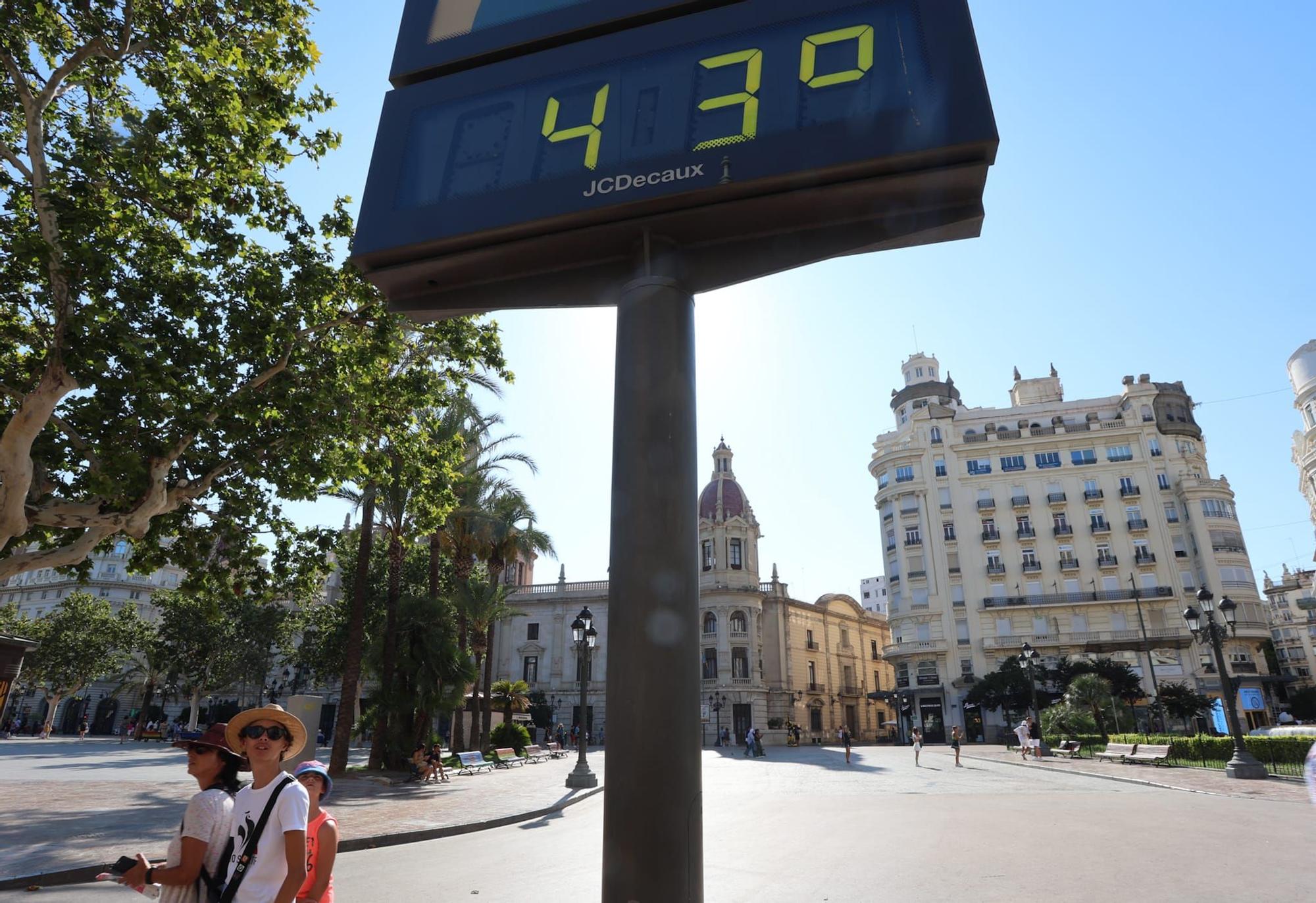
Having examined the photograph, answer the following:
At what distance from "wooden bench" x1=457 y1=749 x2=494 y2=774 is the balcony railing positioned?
42347mm

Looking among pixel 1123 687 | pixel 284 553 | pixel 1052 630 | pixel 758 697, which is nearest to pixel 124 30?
pixel 284 553

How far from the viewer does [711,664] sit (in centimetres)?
5756

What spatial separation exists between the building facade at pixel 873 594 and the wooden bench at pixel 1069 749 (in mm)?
106012

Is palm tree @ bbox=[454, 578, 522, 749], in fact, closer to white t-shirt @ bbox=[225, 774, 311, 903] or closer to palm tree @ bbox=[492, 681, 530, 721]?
palm tree @ bbox=[492, 681, 530, 721]

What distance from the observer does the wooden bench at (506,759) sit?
26750 mm

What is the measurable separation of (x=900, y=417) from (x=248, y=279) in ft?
213

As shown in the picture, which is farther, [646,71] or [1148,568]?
[1148,568]

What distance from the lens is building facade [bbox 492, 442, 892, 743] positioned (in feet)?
188

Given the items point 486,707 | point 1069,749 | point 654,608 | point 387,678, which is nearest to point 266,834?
point 654,608

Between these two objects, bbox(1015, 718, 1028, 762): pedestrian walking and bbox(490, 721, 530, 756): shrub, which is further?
bbox(490, 721, 530, 756): shrub

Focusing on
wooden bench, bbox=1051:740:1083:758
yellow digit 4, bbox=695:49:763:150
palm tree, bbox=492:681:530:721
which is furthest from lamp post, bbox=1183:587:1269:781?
palm tree, bbox=492:681:530:721

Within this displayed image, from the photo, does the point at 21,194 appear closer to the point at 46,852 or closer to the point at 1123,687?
the point at 46,852

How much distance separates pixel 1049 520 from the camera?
186 feet

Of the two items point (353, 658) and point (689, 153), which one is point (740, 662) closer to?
Answer: point (353, 658)
